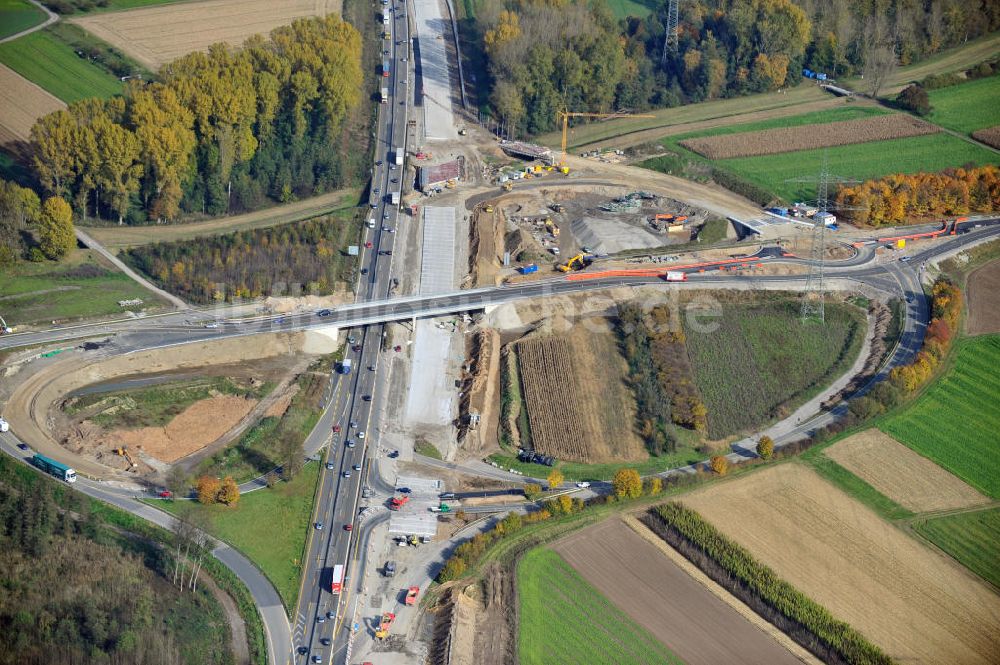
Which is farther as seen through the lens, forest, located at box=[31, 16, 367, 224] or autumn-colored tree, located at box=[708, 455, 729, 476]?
forest, located at box=[31, 16, 367, 224]

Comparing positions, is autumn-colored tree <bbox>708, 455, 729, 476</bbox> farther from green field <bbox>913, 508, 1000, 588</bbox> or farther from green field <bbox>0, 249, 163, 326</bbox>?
green field <bbox>0, 249, 163, 326</bbox>

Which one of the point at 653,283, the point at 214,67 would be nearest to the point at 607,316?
the point at 653,283

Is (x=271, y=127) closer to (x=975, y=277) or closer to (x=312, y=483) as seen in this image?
(x=312, y=483)

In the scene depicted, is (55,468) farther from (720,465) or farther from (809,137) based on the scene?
(809,137)

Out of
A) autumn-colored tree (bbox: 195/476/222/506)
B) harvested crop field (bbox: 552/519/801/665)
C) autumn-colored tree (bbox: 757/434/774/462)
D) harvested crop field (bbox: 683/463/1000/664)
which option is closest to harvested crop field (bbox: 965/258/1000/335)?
autumn-colored tree (bbox: 757/434/774/462)

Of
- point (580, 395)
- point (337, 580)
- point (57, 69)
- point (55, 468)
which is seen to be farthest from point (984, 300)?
point (57, 69)
